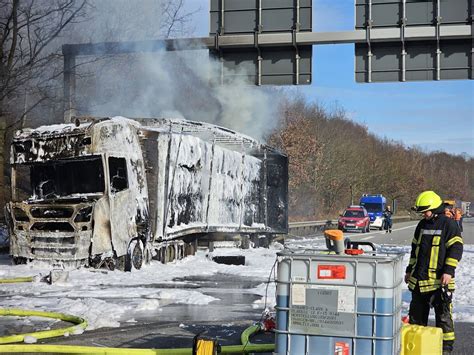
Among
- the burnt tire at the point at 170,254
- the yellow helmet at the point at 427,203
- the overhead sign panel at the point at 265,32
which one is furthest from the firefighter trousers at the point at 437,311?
the overhead sign panel at the point at 265,32

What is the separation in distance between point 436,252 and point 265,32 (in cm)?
1281

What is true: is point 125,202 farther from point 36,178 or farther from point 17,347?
point 17,347

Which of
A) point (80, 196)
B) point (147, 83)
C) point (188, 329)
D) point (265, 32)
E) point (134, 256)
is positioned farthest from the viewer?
point (147, 83)

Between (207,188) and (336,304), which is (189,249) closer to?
(207,188)

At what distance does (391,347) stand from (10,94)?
740 inches

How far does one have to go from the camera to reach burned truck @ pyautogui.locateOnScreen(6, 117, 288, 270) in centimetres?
1410

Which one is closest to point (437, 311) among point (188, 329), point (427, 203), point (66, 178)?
point (427, 203)

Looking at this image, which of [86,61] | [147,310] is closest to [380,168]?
[86,61]

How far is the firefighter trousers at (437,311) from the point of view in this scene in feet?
23.7

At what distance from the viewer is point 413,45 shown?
19.1m

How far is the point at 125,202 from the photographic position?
581 inches

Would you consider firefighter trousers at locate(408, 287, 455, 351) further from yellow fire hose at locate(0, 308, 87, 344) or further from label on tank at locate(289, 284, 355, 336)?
yellow fire hose at locate(0, 308, 87, 344)

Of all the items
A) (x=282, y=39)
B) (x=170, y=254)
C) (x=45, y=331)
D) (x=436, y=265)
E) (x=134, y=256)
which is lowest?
(x=45, y=331)

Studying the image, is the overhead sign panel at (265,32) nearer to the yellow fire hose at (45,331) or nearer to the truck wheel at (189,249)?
the truck wheel at (189,249)
